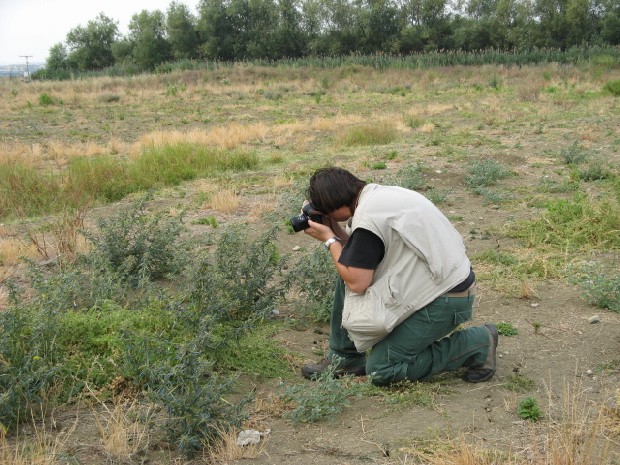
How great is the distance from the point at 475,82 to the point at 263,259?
84.6ft

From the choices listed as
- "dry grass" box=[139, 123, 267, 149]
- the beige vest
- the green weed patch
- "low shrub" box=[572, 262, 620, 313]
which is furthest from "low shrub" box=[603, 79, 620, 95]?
the beige vest

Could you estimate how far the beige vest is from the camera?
11.6 ft

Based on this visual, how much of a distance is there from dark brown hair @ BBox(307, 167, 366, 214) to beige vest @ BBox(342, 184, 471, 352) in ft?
0.22

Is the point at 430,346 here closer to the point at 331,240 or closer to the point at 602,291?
the point at 331,240

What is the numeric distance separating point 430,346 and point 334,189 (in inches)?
39.6

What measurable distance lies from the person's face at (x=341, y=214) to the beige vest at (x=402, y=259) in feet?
0.40

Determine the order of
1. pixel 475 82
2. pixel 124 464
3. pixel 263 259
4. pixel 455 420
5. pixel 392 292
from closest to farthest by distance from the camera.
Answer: pixel 124 464, pixel 455 420, pixel 392 292, pixel 263 259, pixel 475 82

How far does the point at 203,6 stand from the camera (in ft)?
182

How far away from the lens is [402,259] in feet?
11.8

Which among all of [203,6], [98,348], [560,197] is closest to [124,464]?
[98,348]

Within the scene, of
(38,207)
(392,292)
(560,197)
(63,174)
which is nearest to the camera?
(392,292)

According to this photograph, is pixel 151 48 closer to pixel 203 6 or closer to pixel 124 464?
pixel 203 6

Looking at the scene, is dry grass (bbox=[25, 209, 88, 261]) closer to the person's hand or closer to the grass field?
the grass field

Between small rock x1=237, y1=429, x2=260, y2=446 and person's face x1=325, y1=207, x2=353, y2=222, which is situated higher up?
person's face x1=325, y1=207, x2=353, y2=222
